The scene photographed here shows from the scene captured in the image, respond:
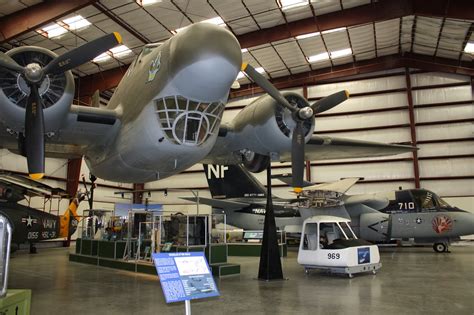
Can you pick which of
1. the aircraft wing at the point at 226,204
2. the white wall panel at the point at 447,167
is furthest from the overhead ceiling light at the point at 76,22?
the white wall panel at the point at 447,167

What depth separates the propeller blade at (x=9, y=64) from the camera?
25.7 feet

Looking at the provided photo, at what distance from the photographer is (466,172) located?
28578 millimetres

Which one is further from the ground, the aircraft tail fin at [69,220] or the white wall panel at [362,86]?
the white wall panel at [362,86]

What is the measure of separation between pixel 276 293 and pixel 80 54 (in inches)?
286

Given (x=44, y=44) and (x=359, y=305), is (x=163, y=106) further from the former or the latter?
(x=44, y=44)

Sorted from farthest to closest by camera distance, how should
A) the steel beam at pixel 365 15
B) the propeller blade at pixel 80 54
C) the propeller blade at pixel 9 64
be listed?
the steel beam at pixel 365 15 → the propeller blade at pixel 80 54 → the propeller blade at pixel 9 64

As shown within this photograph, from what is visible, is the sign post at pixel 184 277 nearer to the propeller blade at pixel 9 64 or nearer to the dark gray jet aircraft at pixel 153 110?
the dark gray jet aircraft at pixel 153 110

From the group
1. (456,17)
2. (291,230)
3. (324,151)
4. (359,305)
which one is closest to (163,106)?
(359,305)

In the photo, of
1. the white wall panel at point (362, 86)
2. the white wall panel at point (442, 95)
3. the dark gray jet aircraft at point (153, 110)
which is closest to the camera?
the dark gray jet aircraft at point (153, 110)

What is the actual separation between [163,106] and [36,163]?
304 centimetres

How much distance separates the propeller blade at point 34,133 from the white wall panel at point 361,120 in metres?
26.6

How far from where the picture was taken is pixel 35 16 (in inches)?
740

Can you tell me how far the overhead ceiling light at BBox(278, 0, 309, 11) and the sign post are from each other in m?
19.8

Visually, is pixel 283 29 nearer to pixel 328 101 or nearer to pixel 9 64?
pixel 328 101
